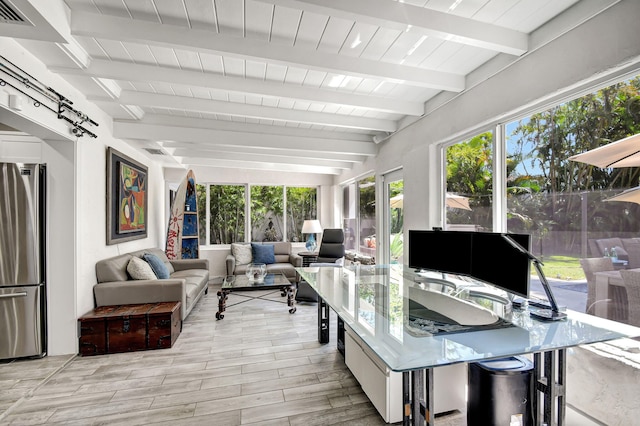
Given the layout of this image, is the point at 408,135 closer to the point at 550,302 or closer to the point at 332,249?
the point at 550,302

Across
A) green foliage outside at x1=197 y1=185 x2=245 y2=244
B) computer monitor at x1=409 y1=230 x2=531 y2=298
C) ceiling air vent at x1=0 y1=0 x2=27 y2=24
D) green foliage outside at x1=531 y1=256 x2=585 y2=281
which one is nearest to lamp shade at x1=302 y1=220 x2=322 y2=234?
green foliage outside at x1=197 y1=185 x2=245 y2=244

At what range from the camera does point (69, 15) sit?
5.67ft

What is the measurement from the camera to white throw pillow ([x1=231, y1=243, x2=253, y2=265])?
229 inches

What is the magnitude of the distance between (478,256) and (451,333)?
0.95m

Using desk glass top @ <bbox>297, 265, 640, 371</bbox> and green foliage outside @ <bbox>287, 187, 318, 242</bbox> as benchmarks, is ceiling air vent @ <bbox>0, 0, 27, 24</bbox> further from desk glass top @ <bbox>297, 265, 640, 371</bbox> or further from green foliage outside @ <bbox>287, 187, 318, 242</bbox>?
green foliage outside @ <bbox>287, 187, 318, 242</bbox>

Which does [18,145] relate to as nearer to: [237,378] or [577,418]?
[237,378]

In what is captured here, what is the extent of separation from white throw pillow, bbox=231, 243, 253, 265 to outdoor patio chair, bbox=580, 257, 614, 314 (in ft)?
16.9

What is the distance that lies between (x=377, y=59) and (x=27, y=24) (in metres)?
2.19

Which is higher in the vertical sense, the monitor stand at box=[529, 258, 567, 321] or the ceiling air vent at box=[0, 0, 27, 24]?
the ceiling air vent at box=[0, 0, 27, 24]

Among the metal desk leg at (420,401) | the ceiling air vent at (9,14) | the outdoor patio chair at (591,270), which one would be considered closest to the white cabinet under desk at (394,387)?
the metal desk leg at (420,401)

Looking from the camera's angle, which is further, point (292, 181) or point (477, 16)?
point (292, 181)

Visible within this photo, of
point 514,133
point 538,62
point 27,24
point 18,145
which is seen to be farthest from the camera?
point 18,145

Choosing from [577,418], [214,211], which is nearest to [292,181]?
[214,211]

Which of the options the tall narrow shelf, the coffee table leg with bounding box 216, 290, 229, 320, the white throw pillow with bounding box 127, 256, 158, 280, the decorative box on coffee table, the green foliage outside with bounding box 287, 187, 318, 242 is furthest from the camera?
the green foliage outside with bounding box 287, 187, 318, 242
